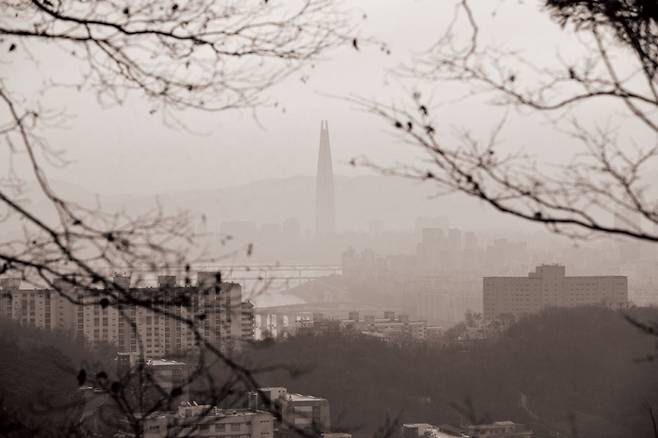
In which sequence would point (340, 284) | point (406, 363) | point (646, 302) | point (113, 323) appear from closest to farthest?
point (113, 323), point (406, 363), point (646, 302), point (340, 284)

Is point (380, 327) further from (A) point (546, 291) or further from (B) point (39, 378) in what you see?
(B) point (39, 378)

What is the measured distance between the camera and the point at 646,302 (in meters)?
26.4

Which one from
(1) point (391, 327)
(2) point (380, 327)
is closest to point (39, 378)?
(2) point (380, 327)

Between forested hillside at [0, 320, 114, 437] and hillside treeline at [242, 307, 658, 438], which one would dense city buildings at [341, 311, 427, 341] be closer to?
hillside treeline at [242, 307, 658, 438]

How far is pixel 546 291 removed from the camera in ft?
96.8

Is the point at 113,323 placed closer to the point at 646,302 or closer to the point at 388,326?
the point at 388,326

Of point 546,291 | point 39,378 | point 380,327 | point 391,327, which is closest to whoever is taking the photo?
point 39,378

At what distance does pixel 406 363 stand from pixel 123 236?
19929mm

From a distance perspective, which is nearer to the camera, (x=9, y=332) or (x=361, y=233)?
(x=9, y=332)

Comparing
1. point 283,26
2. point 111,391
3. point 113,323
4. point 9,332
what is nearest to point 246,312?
point 111,391

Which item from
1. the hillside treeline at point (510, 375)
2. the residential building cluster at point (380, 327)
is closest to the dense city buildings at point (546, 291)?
the residential building cluster at point (380, 327)

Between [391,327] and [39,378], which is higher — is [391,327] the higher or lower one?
the lower one

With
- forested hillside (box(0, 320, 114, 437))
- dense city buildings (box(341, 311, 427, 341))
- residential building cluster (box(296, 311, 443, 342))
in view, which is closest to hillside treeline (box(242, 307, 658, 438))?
residential building cluster (box(296, 311, 443, 342))

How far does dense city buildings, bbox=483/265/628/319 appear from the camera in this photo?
92.7ft
